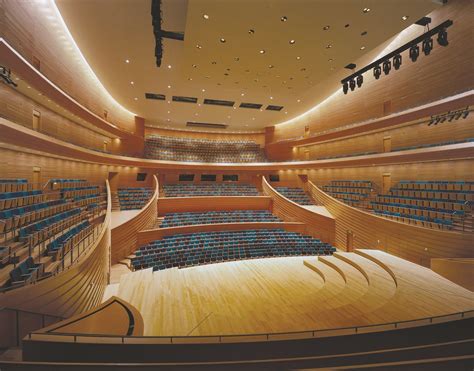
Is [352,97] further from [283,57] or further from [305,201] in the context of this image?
[283,57]

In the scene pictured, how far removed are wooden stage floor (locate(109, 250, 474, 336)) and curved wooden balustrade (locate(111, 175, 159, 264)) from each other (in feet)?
5.54

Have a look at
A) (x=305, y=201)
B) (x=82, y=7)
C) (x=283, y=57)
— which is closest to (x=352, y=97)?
(x=305, y=201)

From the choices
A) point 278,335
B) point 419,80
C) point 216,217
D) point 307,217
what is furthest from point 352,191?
point 278,335

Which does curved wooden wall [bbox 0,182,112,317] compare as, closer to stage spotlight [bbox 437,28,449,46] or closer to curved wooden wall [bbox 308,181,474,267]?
stage spotlight [bbox 437,28,449,46]

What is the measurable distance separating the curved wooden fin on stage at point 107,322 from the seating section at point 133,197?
7048 millimetres

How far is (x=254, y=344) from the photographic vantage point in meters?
2.78

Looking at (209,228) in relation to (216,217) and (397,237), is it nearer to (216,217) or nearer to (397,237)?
(216,217)

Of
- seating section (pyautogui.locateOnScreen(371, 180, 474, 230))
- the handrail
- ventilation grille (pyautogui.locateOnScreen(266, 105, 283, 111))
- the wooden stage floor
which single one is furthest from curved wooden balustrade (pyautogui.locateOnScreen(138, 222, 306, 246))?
the handrail

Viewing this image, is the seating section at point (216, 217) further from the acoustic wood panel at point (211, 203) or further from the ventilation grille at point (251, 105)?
the ventilation grille at point (251, 105)

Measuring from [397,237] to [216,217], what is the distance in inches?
277

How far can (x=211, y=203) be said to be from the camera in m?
12.2

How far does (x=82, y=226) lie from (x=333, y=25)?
284 inches

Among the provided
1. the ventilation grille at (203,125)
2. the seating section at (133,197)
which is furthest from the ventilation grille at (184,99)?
the seating section at (133,197)

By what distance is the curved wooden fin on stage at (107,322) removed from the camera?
2.76 metres
